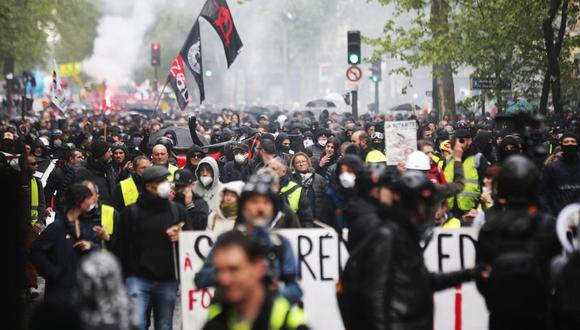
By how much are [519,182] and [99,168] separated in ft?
23.4

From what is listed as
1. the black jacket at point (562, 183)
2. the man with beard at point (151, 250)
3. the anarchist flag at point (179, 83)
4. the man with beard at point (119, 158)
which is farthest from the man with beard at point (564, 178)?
the anarchist flag at point (179, 83)

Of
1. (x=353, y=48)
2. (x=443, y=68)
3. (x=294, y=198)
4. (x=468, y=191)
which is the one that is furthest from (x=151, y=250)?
(x=443, y=68)

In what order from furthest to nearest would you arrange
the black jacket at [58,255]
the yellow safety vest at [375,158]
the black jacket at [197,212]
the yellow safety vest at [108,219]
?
the yellow safety vest at [375,158], the black jacket at [197,212], the yellow safety vest at [108,219], the black jacket at [58,255]

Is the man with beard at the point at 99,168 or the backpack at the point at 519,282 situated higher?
the man with beard at the point at 99,168

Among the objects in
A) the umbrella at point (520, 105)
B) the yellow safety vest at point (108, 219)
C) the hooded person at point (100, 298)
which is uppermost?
the umbrella at point (520, 105)

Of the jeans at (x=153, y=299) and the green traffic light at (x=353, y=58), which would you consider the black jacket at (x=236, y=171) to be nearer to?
the jeans at (x=153, y=299)

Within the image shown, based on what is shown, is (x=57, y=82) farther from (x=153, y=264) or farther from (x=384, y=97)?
(x=384, y=97)

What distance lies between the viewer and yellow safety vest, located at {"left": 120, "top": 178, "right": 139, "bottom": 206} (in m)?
10.5

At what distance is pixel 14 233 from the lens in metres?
6.09

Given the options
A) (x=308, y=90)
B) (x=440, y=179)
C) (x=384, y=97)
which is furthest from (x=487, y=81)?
(x=308, y=90)

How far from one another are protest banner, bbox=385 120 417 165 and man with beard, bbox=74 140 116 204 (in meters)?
3.29

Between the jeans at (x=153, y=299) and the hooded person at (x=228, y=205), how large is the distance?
0.57 m

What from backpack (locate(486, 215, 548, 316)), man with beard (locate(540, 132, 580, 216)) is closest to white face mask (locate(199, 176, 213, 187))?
man with beard (locate(540, 132, 580, 216))

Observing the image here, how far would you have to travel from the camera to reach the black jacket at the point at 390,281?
5.52 metres
